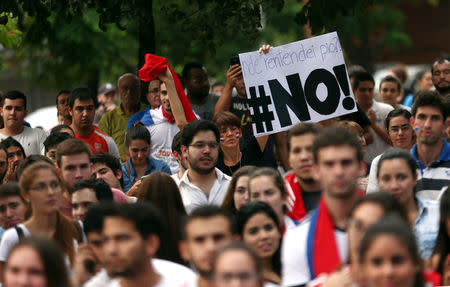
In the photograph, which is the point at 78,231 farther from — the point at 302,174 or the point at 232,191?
the point at 302,174

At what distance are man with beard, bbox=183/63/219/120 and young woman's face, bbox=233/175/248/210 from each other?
11.7 feet

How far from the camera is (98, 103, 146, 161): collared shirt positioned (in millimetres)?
12406

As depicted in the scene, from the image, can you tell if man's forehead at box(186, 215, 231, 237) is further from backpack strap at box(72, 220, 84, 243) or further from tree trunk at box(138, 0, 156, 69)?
tree trunk at box(138, 0, 156, 69)

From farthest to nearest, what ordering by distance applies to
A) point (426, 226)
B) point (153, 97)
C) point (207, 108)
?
point (207, 108), point (153, 97), point (426, 226)

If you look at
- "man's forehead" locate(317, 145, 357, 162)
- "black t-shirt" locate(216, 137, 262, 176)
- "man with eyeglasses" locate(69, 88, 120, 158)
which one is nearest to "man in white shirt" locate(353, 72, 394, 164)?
"black t-shirt" locate(216, 137, 262, 176)

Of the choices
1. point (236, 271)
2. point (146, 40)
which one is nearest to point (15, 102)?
point (146, 40)

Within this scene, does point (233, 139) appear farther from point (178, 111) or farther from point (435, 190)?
point (435, 190)

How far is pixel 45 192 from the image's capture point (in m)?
7.57

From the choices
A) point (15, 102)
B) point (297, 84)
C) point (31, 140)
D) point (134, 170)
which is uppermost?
point (15, 102)

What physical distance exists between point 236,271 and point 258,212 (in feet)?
5.80

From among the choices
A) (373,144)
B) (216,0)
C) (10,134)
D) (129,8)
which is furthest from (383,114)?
(10,134)

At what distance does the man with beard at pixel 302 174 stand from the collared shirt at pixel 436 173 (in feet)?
4.01

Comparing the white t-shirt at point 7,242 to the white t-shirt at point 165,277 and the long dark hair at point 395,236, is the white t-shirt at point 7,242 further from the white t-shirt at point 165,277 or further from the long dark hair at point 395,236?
the long dark hair at point 395,236

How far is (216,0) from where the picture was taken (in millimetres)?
11570
